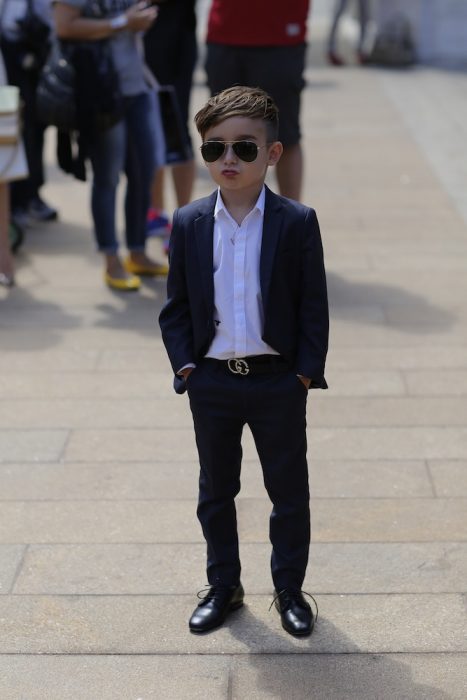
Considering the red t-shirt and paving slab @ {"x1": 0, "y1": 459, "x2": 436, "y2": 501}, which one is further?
the red t-shirt

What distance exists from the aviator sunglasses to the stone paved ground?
1281mm

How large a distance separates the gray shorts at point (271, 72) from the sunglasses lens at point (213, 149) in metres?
3.47

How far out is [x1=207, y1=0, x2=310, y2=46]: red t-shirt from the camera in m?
6.33

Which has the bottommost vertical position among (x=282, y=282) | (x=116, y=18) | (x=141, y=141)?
(x=141, y=141)

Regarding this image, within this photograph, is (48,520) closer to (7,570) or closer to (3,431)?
(7,570)

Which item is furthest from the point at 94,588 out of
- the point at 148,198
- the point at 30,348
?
the point at 148,198

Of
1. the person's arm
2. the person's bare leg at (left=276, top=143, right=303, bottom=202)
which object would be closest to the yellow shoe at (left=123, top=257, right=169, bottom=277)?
the person's bare leg at (left=276, top=143, right=303, bottom=202)

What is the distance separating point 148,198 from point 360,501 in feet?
9.25

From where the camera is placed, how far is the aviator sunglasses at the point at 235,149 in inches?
116

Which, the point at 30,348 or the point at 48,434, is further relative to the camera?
the point at 30,348

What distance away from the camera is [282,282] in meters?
3.06

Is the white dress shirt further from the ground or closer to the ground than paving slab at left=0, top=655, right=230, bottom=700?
further from the ground

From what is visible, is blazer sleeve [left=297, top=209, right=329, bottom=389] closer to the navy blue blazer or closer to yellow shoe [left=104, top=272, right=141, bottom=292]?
the navy blue blazer

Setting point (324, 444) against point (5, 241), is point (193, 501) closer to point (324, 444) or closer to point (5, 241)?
point (324, 444)
